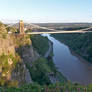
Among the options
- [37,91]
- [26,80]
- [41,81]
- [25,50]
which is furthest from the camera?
[25,50]

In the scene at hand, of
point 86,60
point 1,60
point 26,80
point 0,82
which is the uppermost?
point 1,60

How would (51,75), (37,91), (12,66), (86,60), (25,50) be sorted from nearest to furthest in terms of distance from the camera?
(37,91)
(12,66)
(51,75)
(25,50)
(86,60)

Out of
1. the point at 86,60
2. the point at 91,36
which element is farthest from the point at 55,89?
the point at 91,36

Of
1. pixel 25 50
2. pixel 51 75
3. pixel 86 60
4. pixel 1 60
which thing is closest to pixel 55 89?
pixel 1 60

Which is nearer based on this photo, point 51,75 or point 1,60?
point 1,60

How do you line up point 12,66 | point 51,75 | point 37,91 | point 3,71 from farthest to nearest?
point 51,75, point 12,66, point 3,71, point 37,91

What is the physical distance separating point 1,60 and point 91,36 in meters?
13.7

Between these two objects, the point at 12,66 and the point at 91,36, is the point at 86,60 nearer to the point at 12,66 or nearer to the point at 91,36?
the point at 91,36

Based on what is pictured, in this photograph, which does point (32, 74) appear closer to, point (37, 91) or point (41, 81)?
point (41, 81)

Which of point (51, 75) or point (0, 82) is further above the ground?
point (0, 82)

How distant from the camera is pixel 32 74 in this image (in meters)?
7.30

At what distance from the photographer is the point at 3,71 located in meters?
4.92

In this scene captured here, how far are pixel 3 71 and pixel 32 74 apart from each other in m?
2.52

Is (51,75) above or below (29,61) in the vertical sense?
below
